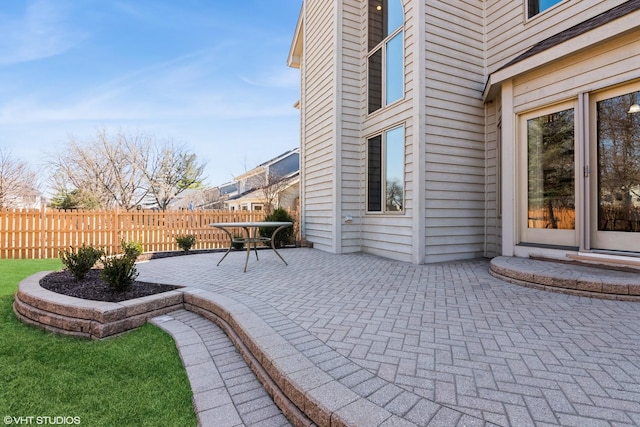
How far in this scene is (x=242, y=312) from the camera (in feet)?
9.46

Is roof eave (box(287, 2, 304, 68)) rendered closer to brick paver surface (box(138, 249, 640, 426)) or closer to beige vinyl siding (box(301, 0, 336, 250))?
beige vinyl siding (box(301, 0, 336, 250))

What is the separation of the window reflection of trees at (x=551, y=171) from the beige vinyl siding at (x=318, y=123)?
12.4 ft

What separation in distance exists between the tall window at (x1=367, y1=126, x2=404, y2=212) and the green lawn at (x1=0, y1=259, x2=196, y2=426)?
4.79 m

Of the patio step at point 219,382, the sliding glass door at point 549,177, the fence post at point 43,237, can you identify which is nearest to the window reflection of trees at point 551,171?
the sliding glass door at point 549,177

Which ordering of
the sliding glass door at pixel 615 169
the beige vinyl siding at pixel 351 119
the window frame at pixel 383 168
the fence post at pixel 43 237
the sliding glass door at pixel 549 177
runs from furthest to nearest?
1. the fence post at pixel 43 237
2. the beige vinyl siding at pixel 351 119
3. the window frame at pixel 383 168
4. the sliding glass door at pixel 549 177
5. the sliding glass door at pixel 615 169

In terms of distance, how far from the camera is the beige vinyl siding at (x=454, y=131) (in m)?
5.76

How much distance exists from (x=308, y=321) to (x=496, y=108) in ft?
18.8

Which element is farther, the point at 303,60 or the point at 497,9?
the point at 303,60

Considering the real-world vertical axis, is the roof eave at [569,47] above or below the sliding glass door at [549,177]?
above

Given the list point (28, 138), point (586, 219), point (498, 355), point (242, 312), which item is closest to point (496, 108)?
point (586, 219)

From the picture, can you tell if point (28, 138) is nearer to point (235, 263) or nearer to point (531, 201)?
point (235, 263)

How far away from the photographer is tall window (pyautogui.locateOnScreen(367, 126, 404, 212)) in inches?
246

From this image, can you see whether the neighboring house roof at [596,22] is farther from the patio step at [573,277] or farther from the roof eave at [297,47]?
the roof eave at [297,47]

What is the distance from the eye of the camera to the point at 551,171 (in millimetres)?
4961
